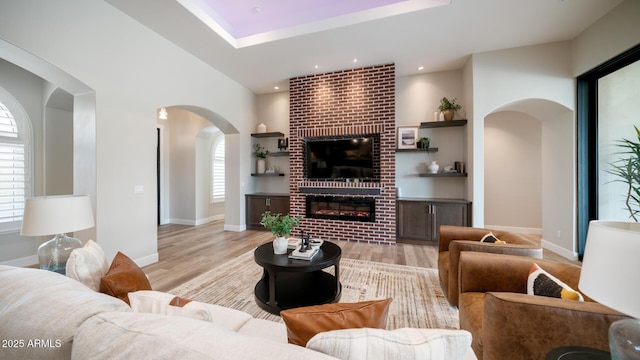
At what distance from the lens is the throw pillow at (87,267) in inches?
46.1

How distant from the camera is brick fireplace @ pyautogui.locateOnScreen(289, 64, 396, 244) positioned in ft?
14.7

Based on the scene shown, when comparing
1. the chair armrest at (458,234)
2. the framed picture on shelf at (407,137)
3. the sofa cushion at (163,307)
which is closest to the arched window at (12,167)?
the sofa cushion at (163,307)

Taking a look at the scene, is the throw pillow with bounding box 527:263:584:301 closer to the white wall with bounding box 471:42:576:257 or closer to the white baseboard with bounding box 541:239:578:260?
the white wall with bounding box 471:42:576:257

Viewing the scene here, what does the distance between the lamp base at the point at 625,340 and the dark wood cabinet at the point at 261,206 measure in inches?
192

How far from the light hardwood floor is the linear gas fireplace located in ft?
1.77

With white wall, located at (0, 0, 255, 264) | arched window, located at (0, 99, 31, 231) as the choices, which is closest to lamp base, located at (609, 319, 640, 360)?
white wall, located at (0, 0, 255, 264)

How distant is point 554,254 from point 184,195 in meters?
7.86

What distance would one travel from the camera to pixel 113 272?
1.24 metres

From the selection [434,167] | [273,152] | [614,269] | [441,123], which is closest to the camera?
[614,269]

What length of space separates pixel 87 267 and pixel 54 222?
67cm

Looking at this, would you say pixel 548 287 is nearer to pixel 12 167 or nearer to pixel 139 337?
pixel 139 337

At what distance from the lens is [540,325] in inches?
43.4

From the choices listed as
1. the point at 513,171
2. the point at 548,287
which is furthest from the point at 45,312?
the point at 513,171

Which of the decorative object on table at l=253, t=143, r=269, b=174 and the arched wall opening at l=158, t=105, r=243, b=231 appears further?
the arched wall opening at l=158, t=105, r=243, b=231
